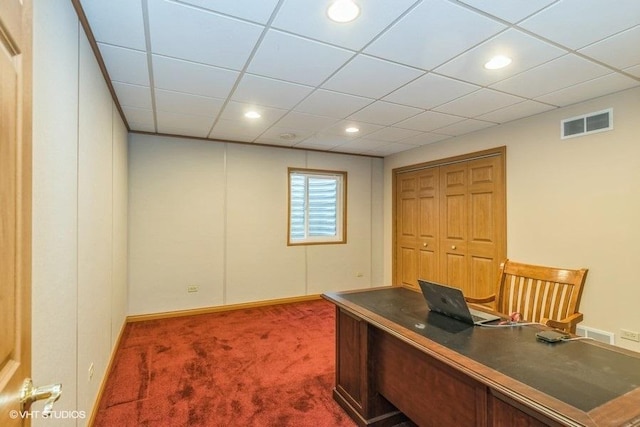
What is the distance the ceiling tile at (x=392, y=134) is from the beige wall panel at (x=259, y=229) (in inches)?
51.8

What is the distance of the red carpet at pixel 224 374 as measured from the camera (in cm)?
213

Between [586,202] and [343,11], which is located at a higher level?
[343,11]

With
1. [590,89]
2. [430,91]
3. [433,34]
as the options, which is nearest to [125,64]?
[433,34]

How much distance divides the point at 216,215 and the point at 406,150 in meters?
3.05

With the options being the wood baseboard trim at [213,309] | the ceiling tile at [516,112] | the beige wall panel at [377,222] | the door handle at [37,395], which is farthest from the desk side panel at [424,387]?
the beige wall panel at [377,222]

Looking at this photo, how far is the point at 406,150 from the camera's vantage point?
5.03 metres

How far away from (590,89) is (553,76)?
539 millimetres

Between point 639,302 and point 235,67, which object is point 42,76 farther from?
point 639,302

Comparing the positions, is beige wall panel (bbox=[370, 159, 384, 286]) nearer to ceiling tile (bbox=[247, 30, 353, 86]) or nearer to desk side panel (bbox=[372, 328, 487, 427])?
ceiling tile (bbox=[247, 30, 353, 86])

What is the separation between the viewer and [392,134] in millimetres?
4078

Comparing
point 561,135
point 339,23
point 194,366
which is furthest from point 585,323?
point 194,366

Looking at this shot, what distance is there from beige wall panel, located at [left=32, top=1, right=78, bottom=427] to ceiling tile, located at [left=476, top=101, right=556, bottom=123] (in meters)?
3.41

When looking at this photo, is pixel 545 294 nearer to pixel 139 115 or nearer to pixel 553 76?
pixel 553 76

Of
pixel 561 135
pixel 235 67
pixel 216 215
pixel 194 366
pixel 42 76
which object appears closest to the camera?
pixel 42 76
